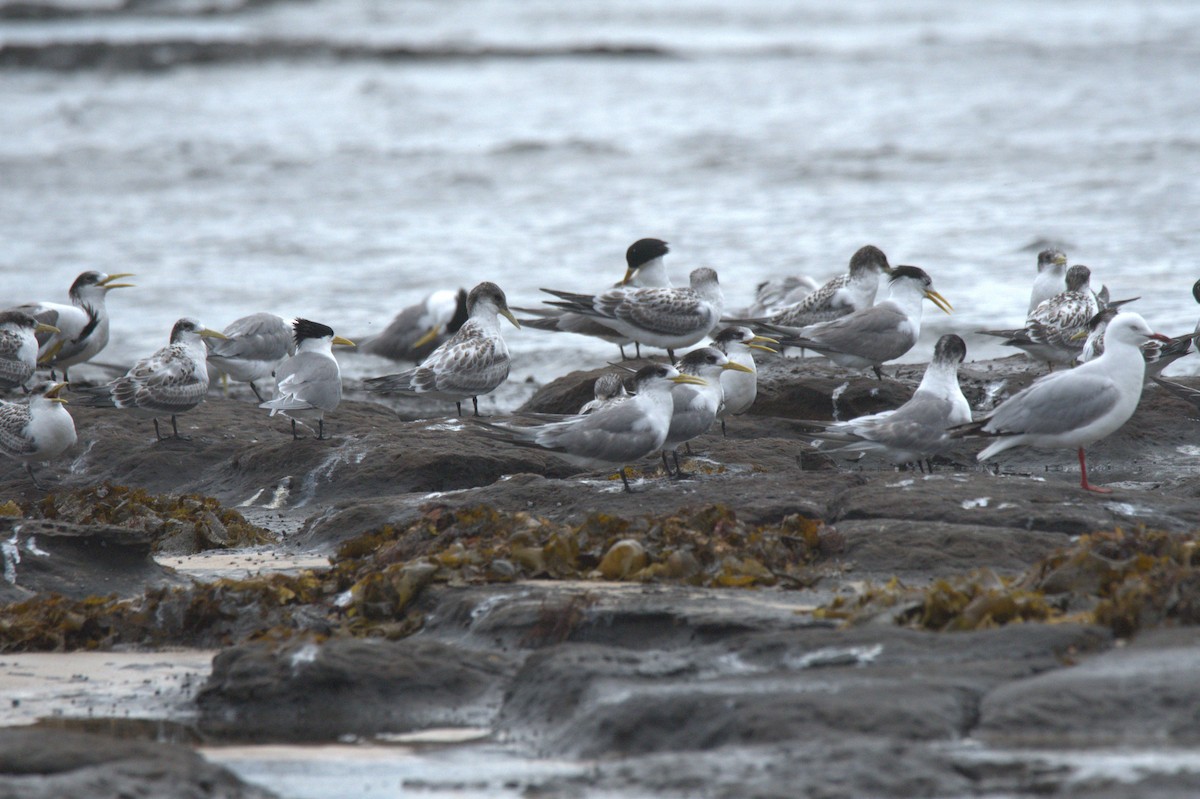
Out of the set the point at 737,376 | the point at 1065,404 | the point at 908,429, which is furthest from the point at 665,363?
the point at 1065,404

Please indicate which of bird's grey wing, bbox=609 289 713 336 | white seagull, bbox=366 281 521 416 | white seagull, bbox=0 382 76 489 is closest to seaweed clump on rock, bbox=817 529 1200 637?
white seagull, bbox=366 281 521 416

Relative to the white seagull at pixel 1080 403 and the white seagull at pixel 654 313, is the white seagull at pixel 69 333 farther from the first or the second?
the white seagull at pixel 1080 403

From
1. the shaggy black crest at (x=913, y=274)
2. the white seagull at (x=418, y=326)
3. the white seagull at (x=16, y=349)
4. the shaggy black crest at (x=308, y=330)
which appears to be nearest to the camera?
the shaggy black crest at (x=308, y=330)

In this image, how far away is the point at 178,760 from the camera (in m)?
3.69

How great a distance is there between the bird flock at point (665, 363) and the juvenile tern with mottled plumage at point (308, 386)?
0.01m

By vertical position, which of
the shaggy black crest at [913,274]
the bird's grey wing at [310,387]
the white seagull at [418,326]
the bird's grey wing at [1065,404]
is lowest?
the white seagull at [418,326]

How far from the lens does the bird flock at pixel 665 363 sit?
23.4 ft

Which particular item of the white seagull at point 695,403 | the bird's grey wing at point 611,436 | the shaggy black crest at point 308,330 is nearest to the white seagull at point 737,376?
the white seagull at point 695,403

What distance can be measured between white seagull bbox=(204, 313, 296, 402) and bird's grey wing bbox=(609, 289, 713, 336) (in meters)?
2.55

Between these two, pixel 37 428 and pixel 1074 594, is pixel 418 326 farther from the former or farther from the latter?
pixel 1074 594

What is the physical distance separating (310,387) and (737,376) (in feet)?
9.04

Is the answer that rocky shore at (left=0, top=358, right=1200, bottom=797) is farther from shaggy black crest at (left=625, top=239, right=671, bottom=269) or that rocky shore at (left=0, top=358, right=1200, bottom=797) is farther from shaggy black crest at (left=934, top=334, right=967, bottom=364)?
shaggy black crest at (left=625, top=239, right=671, bottom=269)

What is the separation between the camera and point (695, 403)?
7.60m

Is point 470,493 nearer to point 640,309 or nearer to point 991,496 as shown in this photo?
point 991,496
